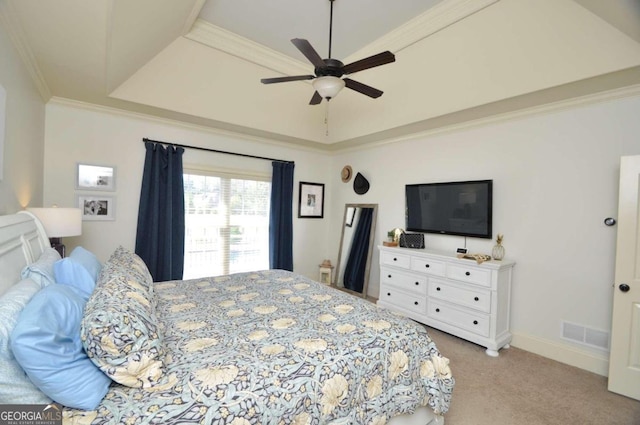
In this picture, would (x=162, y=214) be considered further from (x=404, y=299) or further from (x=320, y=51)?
(x=404, y=299)

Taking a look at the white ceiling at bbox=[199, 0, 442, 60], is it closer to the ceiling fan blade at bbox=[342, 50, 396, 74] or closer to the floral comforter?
the ceiling fan blade at bbox=[342, 50, 396, 74]

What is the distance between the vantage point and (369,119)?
4031 mm

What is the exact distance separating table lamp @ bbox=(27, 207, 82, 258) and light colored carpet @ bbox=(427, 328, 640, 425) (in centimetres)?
329

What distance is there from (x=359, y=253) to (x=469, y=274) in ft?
6.27

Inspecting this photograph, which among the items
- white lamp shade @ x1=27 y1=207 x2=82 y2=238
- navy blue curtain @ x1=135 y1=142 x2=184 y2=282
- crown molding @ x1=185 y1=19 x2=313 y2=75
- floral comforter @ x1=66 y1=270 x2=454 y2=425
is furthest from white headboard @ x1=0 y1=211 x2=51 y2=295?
crown molding @ x1=185 y1=19 x2=313 y2=75

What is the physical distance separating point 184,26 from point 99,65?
0.88 metres

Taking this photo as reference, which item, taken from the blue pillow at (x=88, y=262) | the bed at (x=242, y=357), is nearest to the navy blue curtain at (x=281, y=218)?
the bed at (x=242, y=357)

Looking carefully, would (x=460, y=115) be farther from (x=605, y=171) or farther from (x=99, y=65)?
(x=99, y=65)

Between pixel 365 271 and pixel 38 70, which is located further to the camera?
pixel 365 271

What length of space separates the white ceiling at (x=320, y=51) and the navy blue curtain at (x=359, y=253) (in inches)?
50.9

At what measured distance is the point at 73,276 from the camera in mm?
1567

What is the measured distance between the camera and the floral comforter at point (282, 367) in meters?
1.11

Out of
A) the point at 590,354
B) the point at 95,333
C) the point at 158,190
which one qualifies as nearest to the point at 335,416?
the point at 95,333

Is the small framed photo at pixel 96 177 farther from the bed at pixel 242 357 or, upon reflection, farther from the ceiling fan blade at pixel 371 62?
the ceiling fan blade at pixel 371 62
